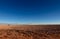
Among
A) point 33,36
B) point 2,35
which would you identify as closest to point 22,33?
point 33,36

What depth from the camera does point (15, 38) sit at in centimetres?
652

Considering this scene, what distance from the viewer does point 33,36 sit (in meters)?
6.77

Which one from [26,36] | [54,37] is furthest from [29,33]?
[54,37]

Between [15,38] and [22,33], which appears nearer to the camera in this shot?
[15,38]

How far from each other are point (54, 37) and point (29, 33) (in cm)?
157

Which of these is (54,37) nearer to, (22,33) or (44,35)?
(44,35)

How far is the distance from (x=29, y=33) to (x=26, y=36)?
37 centimetres

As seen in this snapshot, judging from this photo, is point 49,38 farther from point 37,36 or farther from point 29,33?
point 29,33

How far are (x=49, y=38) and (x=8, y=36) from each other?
2468 millimetres

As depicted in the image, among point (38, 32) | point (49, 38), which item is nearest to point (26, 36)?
point (38, 32)

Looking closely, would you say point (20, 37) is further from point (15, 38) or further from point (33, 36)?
point (33, 36)

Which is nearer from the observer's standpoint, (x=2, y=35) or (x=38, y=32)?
(x=2, y=35)

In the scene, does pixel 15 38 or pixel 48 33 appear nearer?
pixel 15 38

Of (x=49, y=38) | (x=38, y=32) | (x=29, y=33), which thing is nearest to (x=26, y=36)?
(x=29, y=33)
